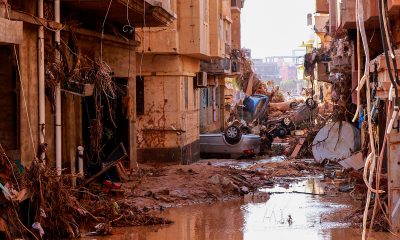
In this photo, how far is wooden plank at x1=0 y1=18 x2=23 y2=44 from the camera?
34.7ft

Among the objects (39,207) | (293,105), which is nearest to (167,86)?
(39,207)

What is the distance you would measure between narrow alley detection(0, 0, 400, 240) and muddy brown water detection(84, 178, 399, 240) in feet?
0.13

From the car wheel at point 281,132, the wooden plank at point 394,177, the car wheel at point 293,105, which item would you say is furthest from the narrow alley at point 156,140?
the car wheel at point 293,105

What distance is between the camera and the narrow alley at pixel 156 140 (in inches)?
440

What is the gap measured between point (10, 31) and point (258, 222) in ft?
19.9

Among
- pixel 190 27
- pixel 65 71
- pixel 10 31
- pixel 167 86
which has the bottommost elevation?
pixel 167 86

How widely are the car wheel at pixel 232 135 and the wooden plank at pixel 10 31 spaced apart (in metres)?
19.5

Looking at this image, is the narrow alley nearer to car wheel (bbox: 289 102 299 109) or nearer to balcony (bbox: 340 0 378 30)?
balcony (bbox: 340 0 378 30)

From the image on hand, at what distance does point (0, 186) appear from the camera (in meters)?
9.84

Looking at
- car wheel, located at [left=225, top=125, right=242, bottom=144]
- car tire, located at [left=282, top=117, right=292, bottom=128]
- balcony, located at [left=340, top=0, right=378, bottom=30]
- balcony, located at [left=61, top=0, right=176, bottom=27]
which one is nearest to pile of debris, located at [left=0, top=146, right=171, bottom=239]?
balcony, located at [left=61, top=0, right=176, bottom=27]

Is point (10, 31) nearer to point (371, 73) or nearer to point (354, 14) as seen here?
point (371, 73)

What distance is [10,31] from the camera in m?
10.9

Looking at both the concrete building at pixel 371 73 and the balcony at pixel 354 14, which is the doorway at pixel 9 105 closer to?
the concrete building at pixel 371 73

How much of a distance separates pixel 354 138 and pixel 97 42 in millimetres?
10112
